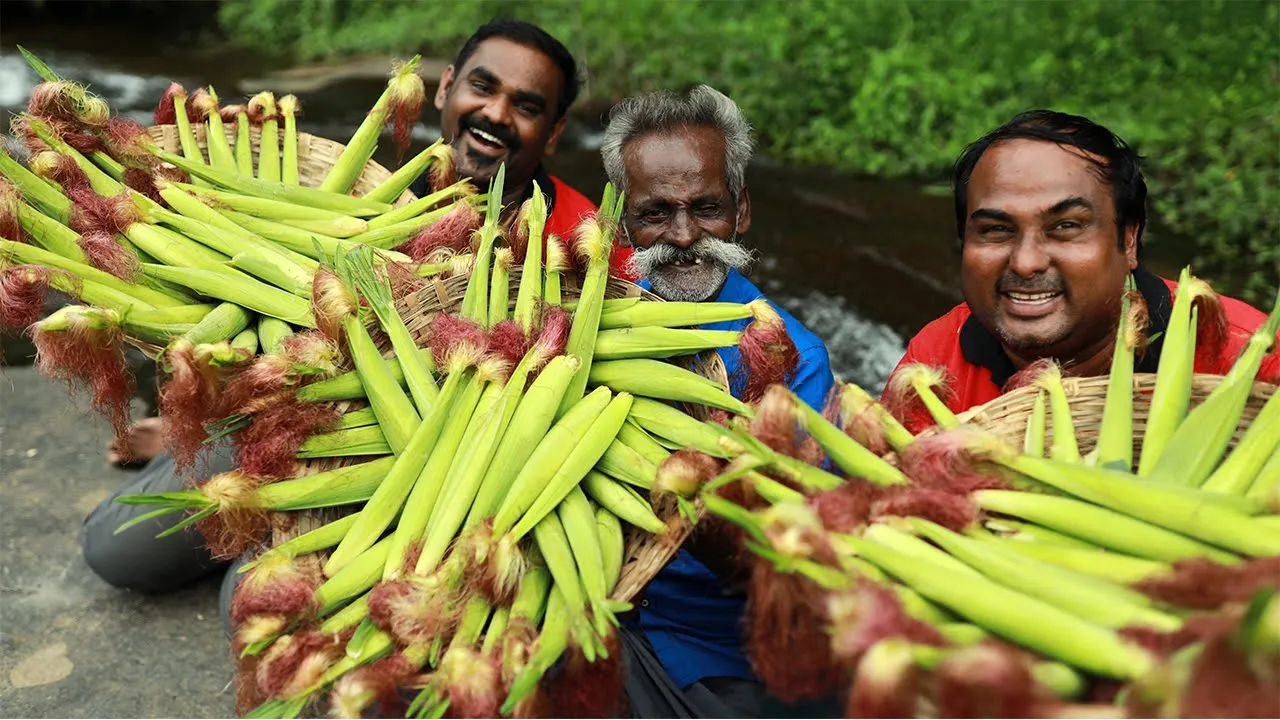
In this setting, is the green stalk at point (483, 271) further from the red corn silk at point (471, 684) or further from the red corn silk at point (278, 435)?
the red corn silk at point (471, 684)

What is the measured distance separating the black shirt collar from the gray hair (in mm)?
804

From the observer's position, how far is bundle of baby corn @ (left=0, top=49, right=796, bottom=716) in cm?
181

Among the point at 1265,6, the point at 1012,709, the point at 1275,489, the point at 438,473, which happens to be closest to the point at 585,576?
the point at 438,473

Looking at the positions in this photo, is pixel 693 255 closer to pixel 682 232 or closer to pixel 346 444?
pixel 682 232

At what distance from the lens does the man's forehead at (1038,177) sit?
7.63ft

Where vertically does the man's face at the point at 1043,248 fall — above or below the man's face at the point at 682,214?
above

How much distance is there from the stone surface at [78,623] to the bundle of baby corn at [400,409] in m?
0.58

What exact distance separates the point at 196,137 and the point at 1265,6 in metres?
7.17

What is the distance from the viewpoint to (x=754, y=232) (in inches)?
267

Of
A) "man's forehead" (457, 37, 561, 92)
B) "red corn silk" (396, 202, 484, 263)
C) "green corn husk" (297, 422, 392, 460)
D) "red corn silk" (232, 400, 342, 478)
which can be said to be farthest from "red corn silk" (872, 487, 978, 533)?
"man's forehead" (457, 37, 561, 92)

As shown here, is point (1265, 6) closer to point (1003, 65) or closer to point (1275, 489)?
point (1003, 65)

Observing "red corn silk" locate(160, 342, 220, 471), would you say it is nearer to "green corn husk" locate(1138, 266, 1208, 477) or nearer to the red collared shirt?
the red collared shirt

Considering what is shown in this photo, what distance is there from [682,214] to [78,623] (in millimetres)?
2518

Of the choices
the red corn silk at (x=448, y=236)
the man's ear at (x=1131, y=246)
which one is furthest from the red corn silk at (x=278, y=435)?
the man's ear at (x=1131, y=246)
